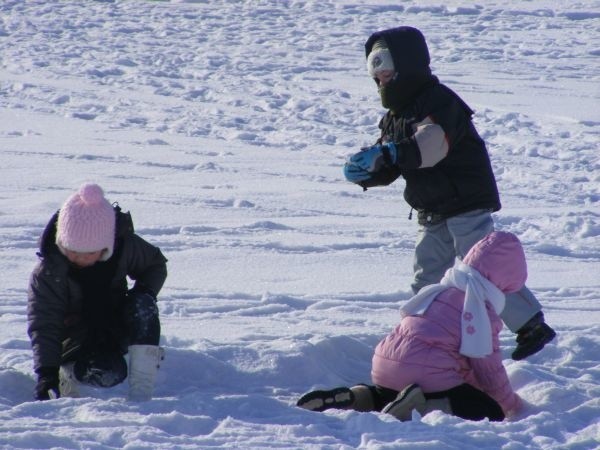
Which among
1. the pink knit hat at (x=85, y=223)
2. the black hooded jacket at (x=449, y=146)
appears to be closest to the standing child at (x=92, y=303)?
the pink knit hat at (x=85, y=223)

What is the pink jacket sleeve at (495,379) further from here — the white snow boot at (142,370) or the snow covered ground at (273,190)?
the white snow boot at (142,370)

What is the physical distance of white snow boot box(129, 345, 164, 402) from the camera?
3.61 meters

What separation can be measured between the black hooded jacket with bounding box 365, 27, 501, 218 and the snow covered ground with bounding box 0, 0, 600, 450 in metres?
0.73

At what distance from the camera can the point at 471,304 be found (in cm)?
363

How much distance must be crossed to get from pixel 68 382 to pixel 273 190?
407 cm

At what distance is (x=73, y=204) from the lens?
140 inches

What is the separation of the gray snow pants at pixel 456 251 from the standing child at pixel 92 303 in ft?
3.81

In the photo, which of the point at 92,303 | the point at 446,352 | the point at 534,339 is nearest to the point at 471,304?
the point at 446,352

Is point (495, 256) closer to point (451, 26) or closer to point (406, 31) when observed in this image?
point (406, 31)

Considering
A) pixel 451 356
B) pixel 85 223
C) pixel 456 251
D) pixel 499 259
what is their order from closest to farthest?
pixel 85 223
pixel 451 356
pixel 499 259
pixel 456 251

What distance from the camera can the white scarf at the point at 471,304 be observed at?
3572 millimetres

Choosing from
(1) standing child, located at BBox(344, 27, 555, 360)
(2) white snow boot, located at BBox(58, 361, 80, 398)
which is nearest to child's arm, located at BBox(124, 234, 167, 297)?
(2) white snow boot, located at BBox(58, 361, 80, 398)

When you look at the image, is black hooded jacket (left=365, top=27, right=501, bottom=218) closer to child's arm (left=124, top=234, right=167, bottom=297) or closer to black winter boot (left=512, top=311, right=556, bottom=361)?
black winter boot (left=512, top=311, right=556, bottom=361)

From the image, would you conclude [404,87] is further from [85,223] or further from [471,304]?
[85,223]
